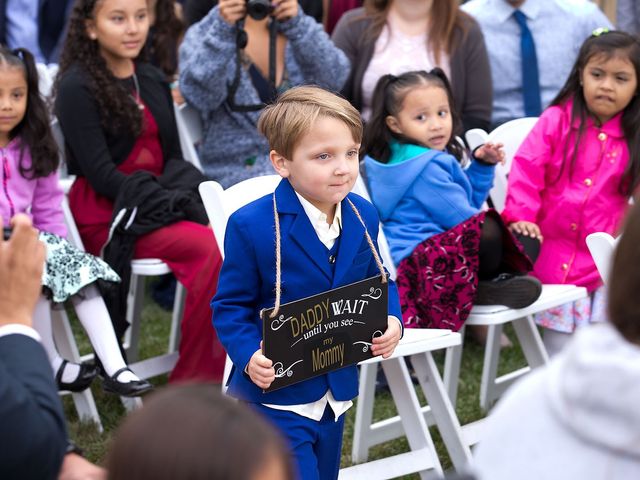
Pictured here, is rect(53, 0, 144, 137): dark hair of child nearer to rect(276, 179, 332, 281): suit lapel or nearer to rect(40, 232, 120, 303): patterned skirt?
rect(40, 232, 120, 303): patterned skirt

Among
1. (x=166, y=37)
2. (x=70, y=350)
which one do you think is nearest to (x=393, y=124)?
(x=70, y=350)

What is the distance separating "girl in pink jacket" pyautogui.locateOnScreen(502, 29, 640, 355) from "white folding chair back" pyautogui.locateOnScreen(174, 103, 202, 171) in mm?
1348

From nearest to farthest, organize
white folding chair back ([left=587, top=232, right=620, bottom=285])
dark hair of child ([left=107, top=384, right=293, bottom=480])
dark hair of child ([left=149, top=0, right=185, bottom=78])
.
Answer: dark hair of child ([left=107, top=384, right=293, bottom=480]), white folding chair back ([left=587, top=232, right=620, bottom=285]), dark hair of child ([left=149, top=0, right=185, bottom=78])

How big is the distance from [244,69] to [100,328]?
1.29 metres

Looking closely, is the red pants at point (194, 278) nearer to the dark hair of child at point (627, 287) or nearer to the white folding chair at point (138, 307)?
the white folding chair at point (138, 307)

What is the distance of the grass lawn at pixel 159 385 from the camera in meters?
3.88

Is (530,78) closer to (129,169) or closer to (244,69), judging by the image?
(244,69)

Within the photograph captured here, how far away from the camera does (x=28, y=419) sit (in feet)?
5.55

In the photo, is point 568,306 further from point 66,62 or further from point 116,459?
point 116,459

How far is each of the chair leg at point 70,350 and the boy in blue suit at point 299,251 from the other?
146cm

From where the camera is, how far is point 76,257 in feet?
12.3

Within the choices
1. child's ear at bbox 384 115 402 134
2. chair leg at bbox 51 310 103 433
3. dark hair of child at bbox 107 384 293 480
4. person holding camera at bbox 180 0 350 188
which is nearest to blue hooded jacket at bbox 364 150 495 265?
child's ear at bbox 384 115 402 134

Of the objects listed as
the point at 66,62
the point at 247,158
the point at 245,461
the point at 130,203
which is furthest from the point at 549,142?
the point at 245,461

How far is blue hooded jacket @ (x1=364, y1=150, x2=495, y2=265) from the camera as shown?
3568 mm
